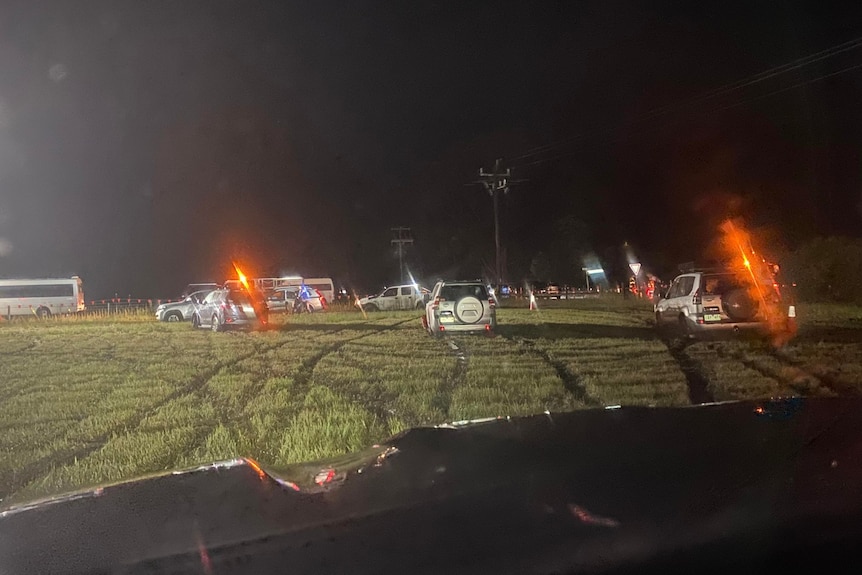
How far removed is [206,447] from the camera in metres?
7.39

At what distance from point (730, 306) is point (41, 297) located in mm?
18437

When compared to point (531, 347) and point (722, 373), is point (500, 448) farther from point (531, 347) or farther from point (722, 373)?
point (531, 347)

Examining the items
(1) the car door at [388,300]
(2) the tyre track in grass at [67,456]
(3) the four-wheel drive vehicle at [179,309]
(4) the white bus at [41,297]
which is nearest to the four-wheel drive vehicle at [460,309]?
(1) the car door at [388,300]

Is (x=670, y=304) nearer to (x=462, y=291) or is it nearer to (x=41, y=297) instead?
(x=462, y=291)

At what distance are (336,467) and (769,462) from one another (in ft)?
8.25

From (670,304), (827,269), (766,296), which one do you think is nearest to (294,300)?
(670,304)

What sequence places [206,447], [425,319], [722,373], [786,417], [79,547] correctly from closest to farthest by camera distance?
1. [79,547]
2. [786,417]
3. [206,447]
4. [722,373]
5. [425,319]

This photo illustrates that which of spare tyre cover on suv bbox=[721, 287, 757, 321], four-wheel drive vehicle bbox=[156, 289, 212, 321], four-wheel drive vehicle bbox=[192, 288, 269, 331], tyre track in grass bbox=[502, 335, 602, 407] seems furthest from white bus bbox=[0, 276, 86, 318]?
spare tyre cover on suv bbox=[721, 287, 757, 321]

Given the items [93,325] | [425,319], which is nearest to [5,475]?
[425,319]

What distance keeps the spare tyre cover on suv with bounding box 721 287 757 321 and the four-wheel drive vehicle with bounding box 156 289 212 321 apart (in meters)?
11.8

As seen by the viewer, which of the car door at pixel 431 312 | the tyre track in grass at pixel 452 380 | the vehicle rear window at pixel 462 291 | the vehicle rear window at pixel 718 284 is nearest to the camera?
the tyre track in grass at pixel 452 380

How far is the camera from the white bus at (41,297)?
2089 centimetres

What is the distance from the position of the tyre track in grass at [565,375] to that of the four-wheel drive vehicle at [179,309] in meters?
7.89

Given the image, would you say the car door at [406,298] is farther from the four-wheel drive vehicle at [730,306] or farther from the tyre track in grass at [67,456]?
the tyre track in grass at [67,456]
